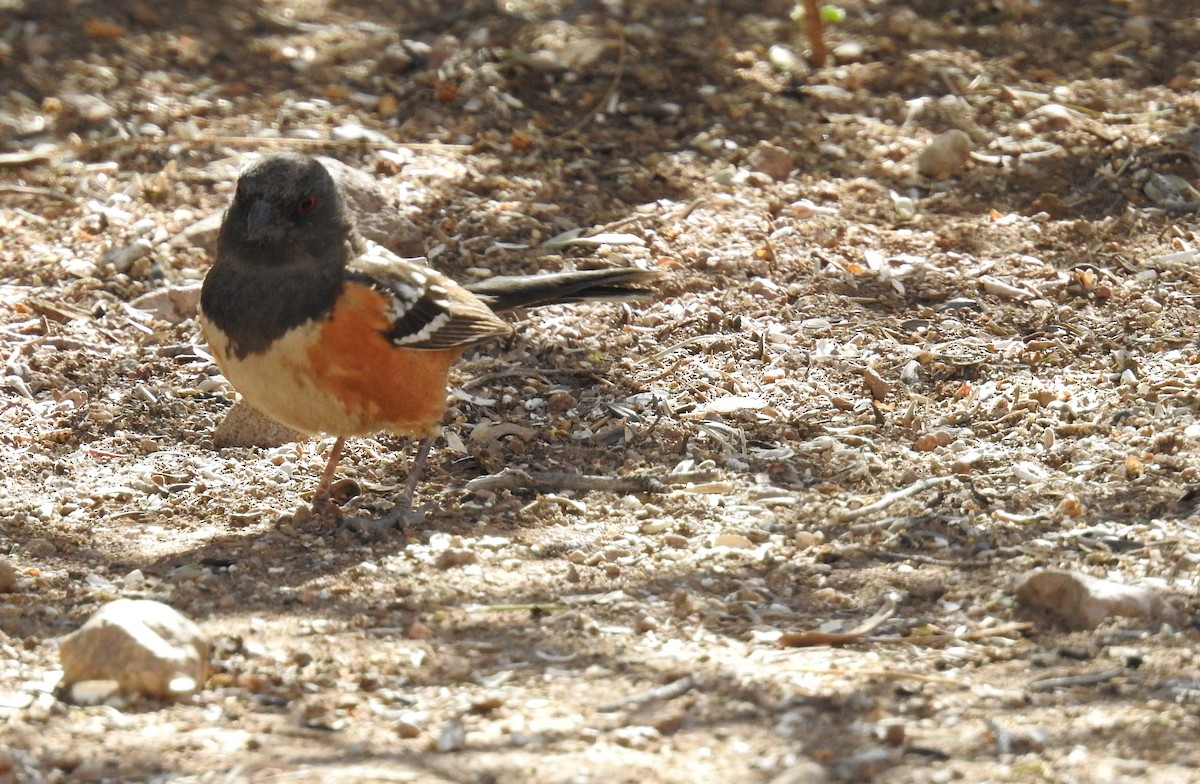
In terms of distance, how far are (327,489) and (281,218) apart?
0.80m

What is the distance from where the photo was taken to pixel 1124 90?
21.2 ft

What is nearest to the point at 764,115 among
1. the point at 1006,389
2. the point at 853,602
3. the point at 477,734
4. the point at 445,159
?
the point at 445,159

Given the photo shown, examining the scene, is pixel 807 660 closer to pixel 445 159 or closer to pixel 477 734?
pixel 477 734

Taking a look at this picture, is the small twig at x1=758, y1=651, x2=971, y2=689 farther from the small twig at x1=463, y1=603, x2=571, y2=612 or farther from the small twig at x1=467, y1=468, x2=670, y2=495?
the small twig at x1=467, y1=468, x2=670, y2=495

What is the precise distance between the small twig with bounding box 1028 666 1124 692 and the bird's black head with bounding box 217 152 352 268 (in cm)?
218

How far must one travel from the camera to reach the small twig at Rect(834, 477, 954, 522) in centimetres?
381

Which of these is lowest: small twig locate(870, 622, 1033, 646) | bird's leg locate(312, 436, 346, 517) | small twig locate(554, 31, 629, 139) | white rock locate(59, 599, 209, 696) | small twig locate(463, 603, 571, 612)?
bird's leg locate(312, 436, 346, 517)

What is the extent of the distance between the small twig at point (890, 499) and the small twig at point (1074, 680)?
0.96m

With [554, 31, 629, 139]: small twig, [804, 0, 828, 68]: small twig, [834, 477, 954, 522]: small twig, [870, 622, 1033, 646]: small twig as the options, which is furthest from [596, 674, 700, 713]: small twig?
[804, 0, 828, 68]: small twig

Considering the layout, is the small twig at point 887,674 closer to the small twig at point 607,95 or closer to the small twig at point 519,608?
the small twig at point 519,608

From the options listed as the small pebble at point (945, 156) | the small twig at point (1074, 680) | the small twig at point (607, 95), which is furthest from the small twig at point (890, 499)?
the small twig at point (607, 95)

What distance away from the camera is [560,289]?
15.2 feet

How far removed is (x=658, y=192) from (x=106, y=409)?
2341 mm

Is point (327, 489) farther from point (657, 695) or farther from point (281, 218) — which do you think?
point (657, 695)
